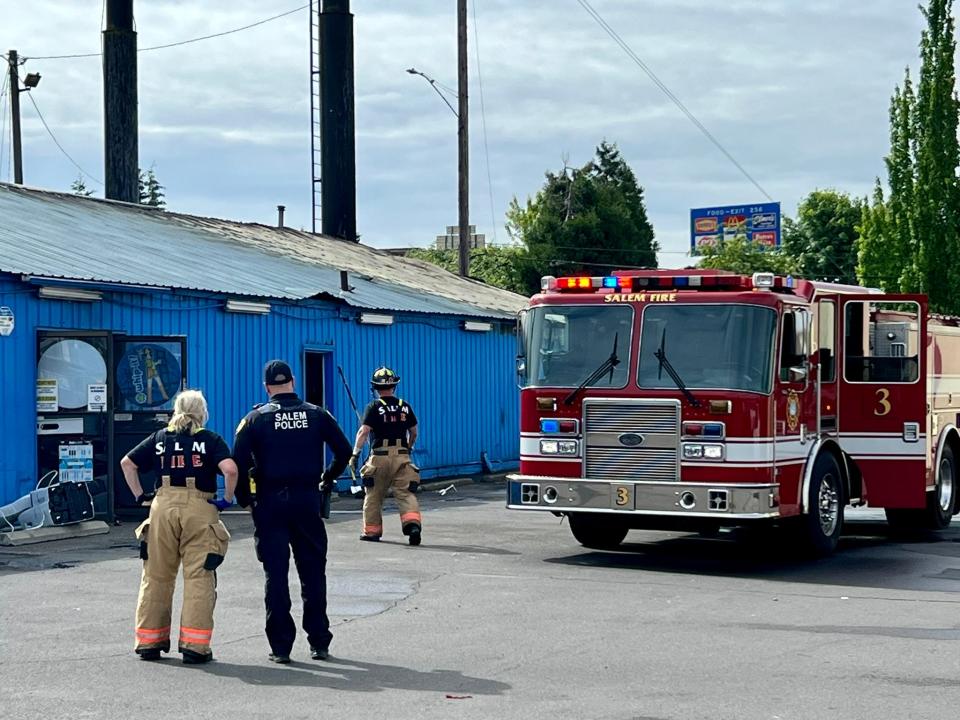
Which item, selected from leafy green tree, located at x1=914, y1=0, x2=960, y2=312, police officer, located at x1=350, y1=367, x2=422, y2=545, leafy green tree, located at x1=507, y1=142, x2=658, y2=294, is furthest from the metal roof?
leafy green tree, located at x1=507, y1=142, x2=658, y2=294

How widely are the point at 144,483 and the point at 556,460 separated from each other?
6.98 m

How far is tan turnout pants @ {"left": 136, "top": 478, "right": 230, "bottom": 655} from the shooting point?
29.9 ft

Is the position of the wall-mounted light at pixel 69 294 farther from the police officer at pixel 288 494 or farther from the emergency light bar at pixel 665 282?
the police officer at pixel 288 494

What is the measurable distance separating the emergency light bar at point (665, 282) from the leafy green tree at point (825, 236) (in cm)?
6297

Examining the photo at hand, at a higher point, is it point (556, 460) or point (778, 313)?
point (778, 313)

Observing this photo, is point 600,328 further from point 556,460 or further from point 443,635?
point 443,635

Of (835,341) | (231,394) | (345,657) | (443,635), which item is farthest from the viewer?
(231,394)

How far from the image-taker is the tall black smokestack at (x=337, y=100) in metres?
37.1

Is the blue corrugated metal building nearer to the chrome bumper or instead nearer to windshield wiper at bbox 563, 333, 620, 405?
the chrome bumper

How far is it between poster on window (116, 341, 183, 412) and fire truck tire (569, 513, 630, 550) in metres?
6.11

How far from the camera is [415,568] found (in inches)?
534

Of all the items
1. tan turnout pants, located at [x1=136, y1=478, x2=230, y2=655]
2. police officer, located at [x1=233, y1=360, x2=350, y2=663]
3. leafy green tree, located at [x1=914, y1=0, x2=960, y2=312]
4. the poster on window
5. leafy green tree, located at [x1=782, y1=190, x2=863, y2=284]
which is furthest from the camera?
leafy green tree, located at [x1=782, y1=190, x2=863, y2=284]

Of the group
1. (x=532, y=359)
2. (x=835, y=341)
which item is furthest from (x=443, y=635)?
(x=835, y=341)

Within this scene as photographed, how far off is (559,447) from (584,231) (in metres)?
52.7
